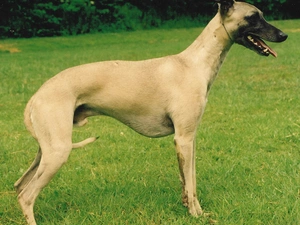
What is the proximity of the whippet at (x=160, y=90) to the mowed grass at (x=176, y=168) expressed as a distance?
1.21 ft

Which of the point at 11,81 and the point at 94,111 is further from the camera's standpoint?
the point at 11,81

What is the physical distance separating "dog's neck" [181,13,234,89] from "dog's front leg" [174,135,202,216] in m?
0.56

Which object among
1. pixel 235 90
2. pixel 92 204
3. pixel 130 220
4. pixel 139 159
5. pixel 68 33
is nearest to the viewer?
pixel 130 220

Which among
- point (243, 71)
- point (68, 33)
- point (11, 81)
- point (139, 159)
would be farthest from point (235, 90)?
point (68, 33)

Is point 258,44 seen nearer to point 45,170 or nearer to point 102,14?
point 45,170

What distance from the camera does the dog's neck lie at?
4.46m

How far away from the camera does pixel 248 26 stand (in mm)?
4391

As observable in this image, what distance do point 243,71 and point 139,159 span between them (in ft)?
24.7

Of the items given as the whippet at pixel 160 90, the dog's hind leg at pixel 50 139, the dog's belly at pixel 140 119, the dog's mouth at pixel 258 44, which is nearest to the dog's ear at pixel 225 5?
the whippet at pixel 160 90

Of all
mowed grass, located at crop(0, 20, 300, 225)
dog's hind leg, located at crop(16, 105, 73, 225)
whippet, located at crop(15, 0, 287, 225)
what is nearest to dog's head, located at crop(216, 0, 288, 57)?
whippet, located at crop(15, 0, 287, 225)

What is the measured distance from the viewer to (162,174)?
556 cm

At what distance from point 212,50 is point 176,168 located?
69.8 inches

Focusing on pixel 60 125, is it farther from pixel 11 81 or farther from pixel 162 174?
pixel 11 81

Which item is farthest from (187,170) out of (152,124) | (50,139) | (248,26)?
(248,26)
